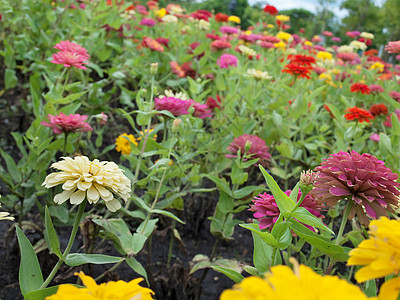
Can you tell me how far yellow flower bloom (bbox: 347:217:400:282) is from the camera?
506 mm

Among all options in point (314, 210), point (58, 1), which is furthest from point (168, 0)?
point (314, 210)

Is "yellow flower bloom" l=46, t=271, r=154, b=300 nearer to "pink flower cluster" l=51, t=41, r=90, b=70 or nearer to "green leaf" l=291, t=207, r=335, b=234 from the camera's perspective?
"green leaf" l=291, t=207, r=335, b=234

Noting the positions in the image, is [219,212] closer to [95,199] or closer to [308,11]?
[95,199]

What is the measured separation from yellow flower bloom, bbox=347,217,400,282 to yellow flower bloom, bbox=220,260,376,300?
10 centimetres

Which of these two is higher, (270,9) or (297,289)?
(270,9)

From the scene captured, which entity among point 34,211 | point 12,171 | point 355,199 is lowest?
point 34,211

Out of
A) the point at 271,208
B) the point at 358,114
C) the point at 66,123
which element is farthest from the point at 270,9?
the point at 271,208

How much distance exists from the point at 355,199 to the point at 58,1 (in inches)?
121

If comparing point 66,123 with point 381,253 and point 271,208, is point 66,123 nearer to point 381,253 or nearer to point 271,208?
point 271,208

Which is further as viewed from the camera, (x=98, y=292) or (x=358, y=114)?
(x=358, y=114)

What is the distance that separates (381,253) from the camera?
0.52 meters

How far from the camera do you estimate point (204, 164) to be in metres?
2.00

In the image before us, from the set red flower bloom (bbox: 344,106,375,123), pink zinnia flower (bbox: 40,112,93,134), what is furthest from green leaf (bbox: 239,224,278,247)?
red flower bloom (bbox: 344,106,375,123)

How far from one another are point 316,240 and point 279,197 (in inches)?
4.3
